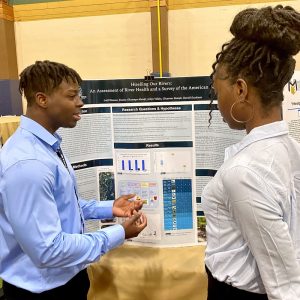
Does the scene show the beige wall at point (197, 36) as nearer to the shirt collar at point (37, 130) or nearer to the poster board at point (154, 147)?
the poster board at point (154, 147)

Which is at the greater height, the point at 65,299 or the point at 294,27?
the point at 294,27

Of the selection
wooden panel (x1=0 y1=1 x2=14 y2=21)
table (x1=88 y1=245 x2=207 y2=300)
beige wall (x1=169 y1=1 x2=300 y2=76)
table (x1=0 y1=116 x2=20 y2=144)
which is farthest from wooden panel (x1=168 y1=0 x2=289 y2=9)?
table (x1=88 y1=245 x2=207 y2=300)

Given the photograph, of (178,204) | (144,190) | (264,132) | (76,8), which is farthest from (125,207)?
(76,8)

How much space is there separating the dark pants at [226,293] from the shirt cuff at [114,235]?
42cm

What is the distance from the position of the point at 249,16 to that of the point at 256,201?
0.47 m

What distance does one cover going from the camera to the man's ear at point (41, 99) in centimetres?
135

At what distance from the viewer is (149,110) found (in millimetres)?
1910

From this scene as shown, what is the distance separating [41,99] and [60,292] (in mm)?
747

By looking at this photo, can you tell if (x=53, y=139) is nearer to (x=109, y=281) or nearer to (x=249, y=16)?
(x=249, y=16)

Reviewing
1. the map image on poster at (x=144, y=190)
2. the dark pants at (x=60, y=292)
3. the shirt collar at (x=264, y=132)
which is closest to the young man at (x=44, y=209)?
the dark pants at (x=60, y=292)

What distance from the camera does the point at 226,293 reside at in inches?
43.1

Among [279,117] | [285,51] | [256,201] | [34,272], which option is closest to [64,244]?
[34,272]

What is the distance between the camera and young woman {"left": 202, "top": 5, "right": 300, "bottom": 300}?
34.4 inches

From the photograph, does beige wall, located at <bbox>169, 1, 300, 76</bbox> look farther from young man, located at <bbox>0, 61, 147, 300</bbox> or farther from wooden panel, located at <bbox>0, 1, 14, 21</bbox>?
young man, located at <bbox>0, 61, 147, 300</bbox>
